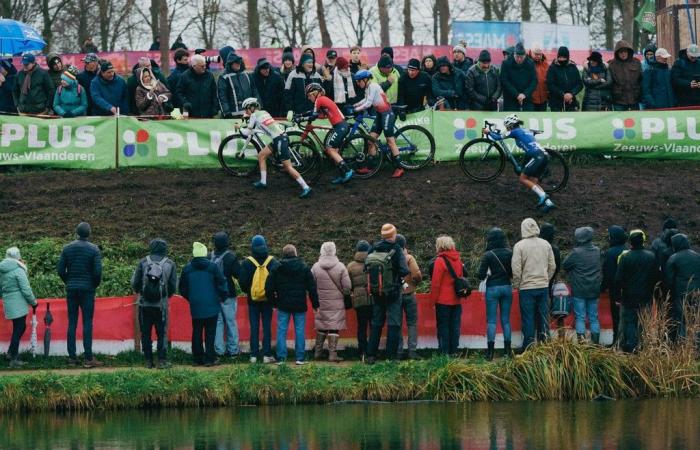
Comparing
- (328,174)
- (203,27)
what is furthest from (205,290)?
(203,27)

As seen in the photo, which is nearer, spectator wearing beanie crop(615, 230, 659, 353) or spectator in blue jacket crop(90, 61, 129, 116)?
spectator wearing beanie crop(615, 230, 659, 353)

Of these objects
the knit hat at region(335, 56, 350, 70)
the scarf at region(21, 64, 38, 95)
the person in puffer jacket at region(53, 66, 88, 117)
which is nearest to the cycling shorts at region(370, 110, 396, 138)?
the knit hat at region(335, 56, 350, 70)

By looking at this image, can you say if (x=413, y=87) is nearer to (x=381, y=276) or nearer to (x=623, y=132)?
(x=623, y=132)

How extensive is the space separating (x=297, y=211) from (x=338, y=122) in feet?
5.73

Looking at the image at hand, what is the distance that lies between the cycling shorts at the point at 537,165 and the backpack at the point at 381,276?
5771 mm

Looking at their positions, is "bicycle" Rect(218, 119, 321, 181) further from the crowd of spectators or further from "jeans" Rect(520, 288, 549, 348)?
"jeans" Rect(520, 288, 549, 348)

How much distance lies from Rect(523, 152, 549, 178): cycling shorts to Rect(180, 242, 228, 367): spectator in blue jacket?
23.3ft

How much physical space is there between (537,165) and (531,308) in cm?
514

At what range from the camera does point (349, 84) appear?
2628 centimetres

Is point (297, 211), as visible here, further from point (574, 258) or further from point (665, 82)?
point (665, 82)

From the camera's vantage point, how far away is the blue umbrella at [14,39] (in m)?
35.4

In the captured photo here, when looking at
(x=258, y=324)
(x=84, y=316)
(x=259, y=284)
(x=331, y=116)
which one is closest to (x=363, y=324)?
(x=258, y=324)

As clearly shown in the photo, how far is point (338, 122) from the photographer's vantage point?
24266 mm

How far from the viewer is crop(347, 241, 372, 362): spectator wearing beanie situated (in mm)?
19094
